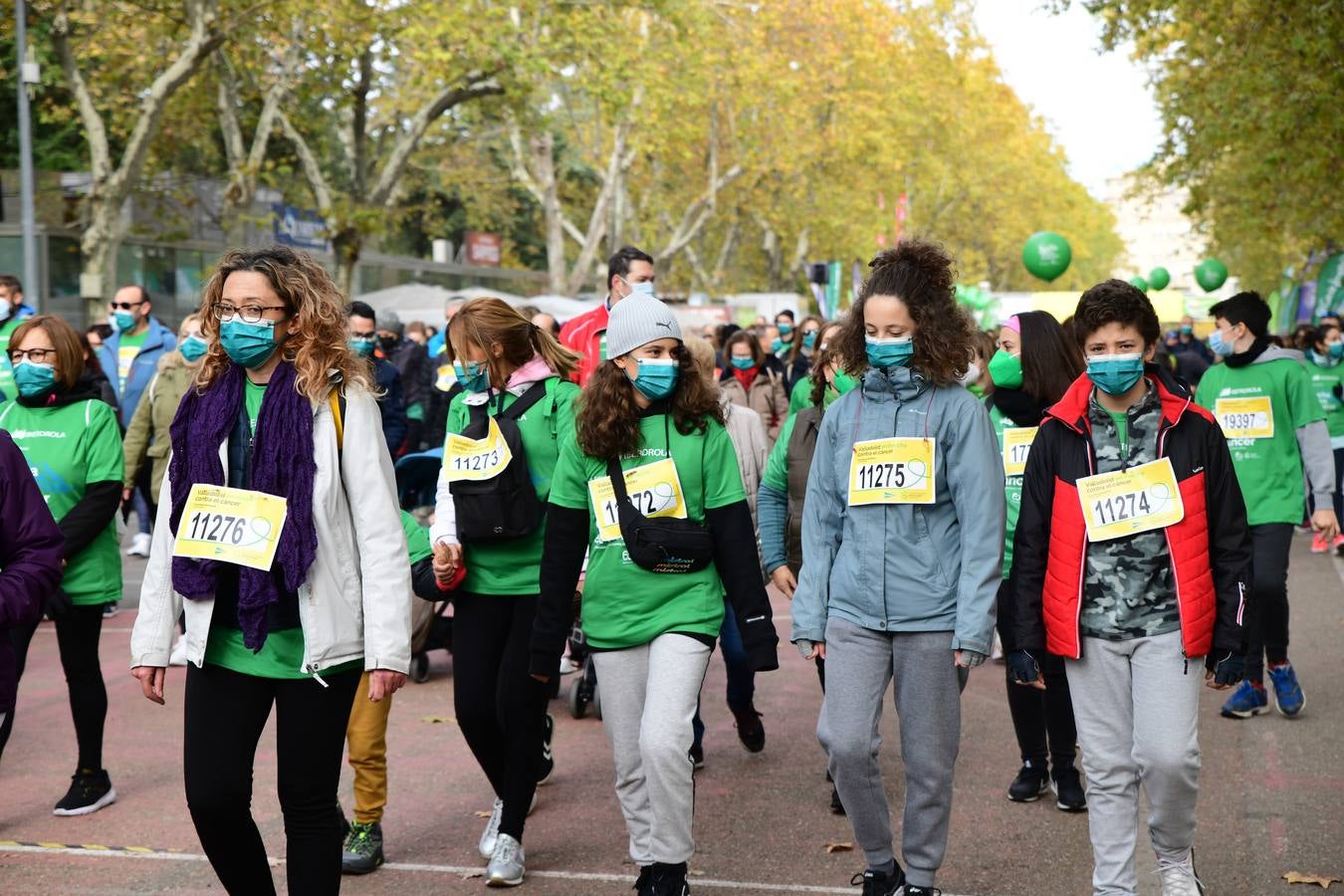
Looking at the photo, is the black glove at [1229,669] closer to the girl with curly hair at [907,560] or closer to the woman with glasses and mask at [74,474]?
the girl with curly hair at [907,560]

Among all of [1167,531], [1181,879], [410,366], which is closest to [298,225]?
[410,366]

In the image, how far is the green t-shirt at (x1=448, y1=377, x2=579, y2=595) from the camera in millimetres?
5500

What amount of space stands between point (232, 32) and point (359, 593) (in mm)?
19039

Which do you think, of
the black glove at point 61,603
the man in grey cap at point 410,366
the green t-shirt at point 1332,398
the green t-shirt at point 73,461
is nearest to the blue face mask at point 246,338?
the green t-shirt at point 73,461

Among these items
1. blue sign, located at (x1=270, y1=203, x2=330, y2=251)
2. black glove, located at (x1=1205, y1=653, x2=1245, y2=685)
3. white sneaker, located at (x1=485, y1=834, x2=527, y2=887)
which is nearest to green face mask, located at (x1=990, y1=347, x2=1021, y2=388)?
black glove, located at (x1=1205, y1=653, x2=1245, y2=685)

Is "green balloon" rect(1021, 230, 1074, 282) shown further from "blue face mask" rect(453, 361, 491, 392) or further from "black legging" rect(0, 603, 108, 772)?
"black legging" rect(0, 603, 108, 772)

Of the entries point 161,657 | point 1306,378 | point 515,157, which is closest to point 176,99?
point 515,157

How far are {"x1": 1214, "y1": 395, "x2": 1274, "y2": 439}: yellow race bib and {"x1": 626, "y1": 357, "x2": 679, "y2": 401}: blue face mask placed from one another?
3656 mm

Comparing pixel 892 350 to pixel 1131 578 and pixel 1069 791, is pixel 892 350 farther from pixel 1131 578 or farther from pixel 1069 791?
pixel 1069 791

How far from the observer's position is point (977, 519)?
15.0 feet

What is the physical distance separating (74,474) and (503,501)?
71.7 inches

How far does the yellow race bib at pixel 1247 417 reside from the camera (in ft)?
25.1

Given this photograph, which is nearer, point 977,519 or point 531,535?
point 977,519

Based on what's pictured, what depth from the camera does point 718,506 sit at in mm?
4977
